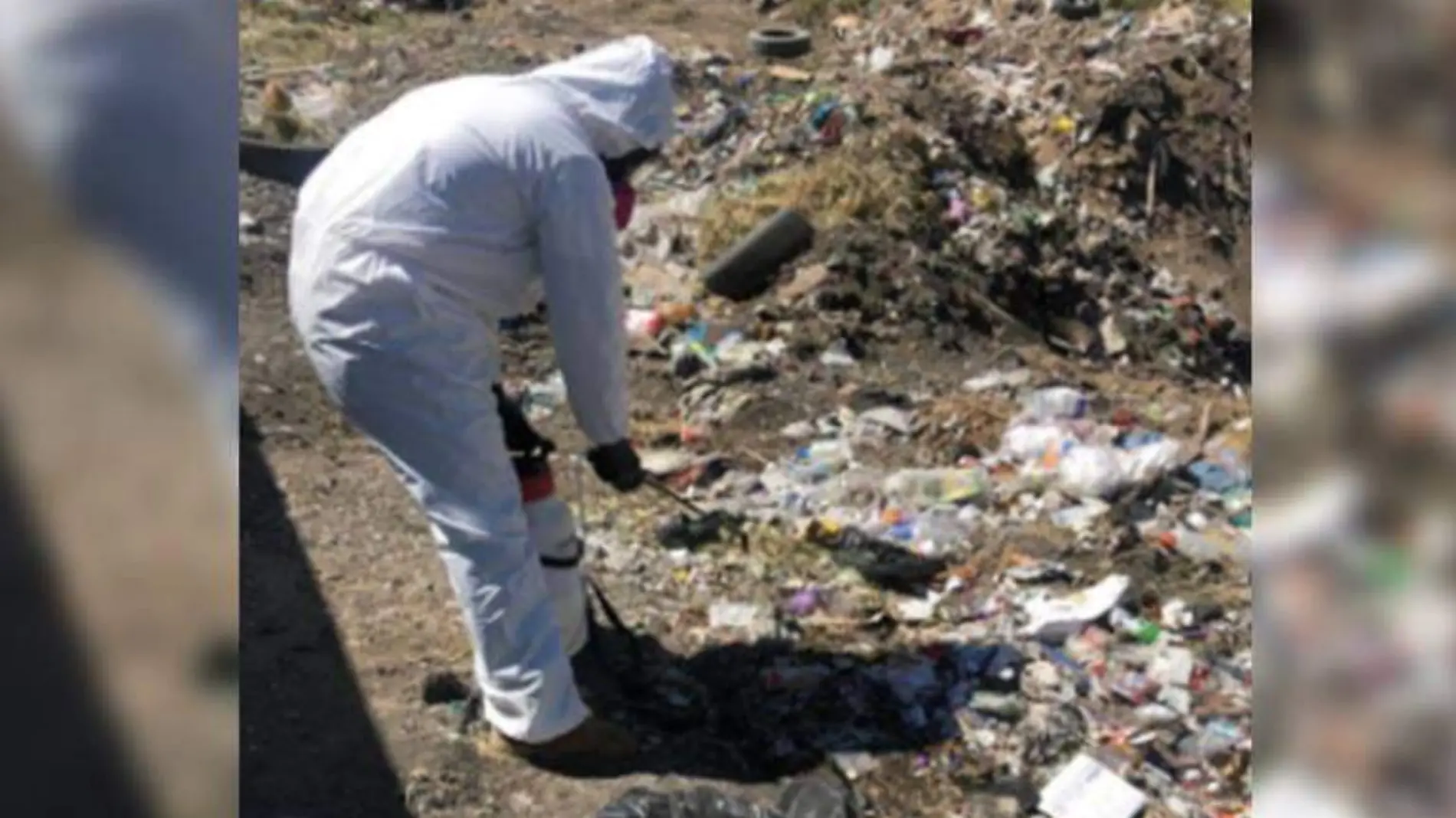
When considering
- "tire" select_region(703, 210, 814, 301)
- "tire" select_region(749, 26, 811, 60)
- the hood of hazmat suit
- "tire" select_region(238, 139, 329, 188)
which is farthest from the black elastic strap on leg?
"tire" select_region(749, 26, 811, 60)

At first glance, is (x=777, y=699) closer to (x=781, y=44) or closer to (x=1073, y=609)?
(x=1073, y=609)

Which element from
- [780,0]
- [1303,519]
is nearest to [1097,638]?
[1303,519]

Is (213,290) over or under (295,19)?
over

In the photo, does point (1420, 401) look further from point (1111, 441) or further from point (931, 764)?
point (1111, 441)

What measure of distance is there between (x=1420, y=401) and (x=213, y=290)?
2.67 ft

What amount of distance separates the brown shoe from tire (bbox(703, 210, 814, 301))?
3.72 metres

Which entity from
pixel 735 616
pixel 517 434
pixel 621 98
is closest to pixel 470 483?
pixel 517 434

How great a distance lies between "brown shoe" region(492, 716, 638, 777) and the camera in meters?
4.54

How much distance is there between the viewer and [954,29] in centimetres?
1235

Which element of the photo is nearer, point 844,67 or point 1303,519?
point 1303,519

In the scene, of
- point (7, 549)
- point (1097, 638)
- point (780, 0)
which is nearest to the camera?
point (7, 549)

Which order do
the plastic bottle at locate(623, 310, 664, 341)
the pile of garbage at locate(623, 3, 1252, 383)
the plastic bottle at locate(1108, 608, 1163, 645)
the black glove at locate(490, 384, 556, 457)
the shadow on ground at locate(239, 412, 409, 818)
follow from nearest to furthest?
1. the shadow on ground at locate(239, 412, 409, 818)
2. the black glove at locate(490, 384, 556, 457)
3. the plastic bottle at locate(1108, 608, 1163, 645)
4. the plastic bottle at locate(623, 310, 664, 341)
5. the pile of garbage at locate(623, 3, 1252, 383)

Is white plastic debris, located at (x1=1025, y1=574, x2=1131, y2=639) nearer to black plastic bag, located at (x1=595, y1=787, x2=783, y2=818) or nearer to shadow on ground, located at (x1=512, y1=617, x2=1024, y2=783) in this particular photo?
shadow on ground, located at (x1=512, y1=617, x2=1024, y2=783)

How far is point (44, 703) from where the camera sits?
48.6 inches
